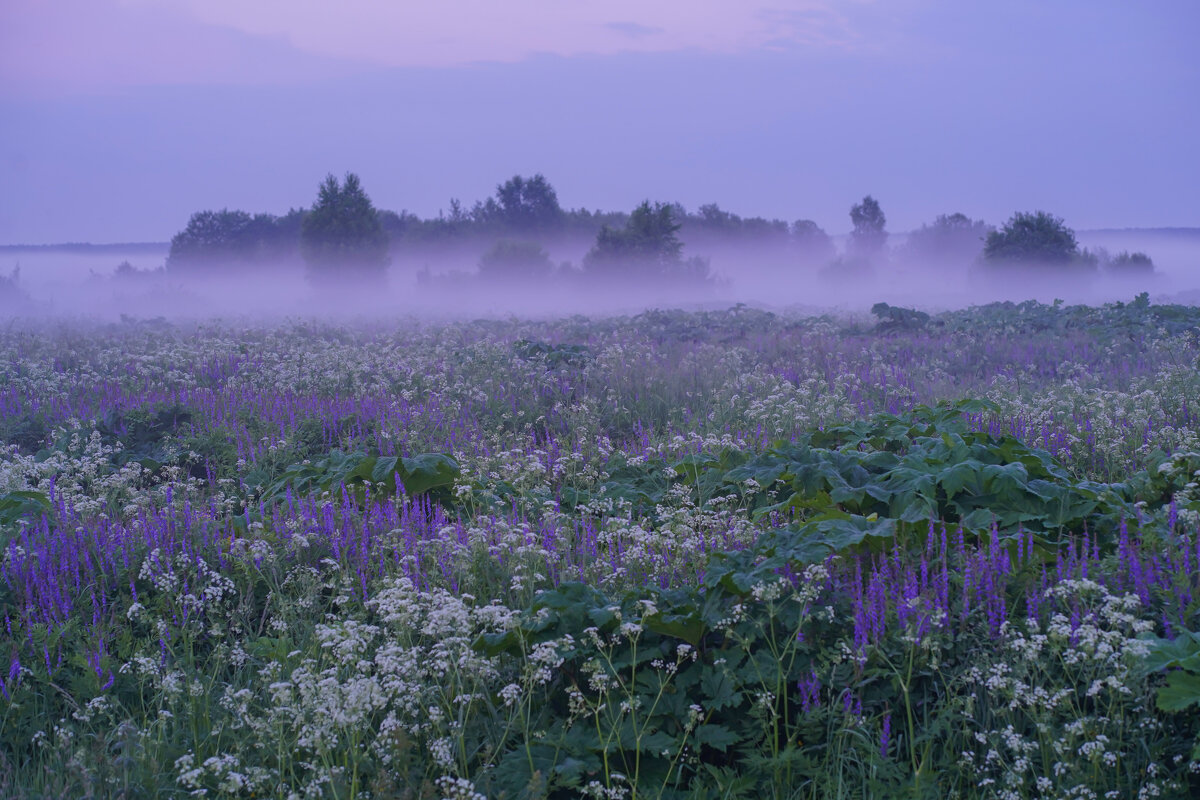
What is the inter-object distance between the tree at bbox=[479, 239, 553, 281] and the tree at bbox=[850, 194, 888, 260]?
45.2 m

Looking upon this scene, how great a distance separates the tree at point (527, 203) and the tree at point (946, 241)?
41.0 meters

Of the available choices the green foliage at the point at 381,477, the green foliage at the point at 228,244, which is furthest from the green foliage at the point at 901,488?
the green foliage at the point at 228,244

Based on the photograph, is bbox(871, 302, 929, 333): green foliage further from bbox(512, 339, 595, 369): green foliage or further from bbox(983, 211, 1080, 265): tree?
bbox(983, 211, 1080, 265): tree

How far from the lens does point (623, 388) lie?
11.1 metres

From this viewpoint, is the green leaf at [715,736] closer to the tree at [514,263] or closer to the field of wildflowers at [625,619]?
the field of wildflowers at [625,619]

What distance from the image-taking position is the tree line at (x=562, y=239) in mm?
52469

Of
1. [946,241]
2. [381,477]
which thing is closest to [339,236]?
[381,477]

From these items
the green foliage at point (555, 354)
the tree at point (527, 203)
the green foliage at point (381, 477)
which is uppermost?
the tree at point (527, 203)

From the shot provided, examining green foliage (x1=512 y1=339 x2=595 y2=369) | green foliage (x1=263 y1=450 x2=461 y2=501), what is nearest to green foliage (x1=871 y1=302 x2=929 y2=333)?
green foliage (x1=512 y1=339 x2=595 y2=369)

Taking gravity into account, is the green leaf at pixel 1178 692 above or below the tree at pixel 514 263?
below

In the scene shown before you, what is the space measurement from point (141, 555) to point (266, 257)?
74488mm

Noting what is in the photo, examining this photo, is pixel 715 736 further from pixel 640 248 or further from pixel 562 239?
pixel 562 239

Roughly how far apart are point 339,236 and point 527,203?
3171 cm

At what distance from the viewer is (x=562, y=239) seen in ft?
268
